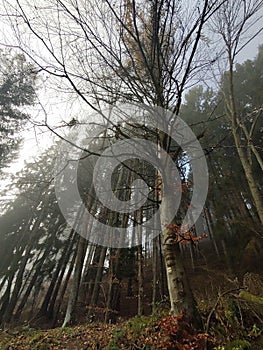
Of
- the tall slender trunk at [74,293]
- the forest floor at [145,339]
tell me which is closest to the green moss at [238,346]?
the forest floor at [145,339]

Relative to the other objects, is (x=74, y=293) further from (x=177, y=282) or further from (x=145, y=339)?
(x=177, y=282)

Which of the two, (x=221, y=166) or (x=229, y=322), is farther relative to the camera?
(x=221, y=166)

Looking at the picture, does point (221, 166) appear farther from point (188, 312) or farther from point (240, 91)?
point (188, 312)

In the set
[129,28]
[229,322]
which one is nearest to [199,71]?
[129,28]

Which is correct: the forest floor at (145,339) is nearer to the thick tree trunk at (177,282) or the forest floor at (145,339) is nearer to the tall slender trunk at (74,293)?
the thick tree trunk at (177,282)

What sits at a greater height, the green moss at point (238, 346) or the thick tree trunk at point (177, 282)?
the thick tree trunk at point (177, 282)

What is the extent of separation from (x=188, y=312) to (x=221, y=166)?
1342 cm

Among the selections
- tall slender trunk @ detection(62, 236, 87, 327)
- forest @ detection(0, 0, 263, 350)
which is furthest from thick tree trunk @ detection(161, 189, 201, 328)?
tall slender trunk @ detection(62, 236, 87, 327)

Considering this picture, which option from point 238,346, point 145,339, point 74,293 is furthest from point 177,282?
point 74,293

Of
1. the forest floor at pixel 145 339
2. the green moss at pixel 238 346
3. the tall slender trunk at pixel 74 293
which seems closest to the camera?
the forest floor at pixel 145 339

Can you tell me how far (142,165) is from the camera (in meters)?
6.39

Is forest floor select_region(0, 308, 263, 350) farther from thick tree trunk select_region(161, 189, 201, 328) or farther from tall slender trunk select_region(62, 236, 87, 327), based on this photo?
tall slender trunk select_region(62, 236, 87, 327)

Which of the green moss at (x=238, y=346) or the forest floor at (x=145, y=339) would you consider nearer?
the forest floor at (x=145, y=339)

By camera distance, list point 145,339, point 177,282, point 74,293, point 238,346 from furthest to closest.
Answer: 1. point 74,293
2. point 145,339
3. point 238,346
4. point 177,282
